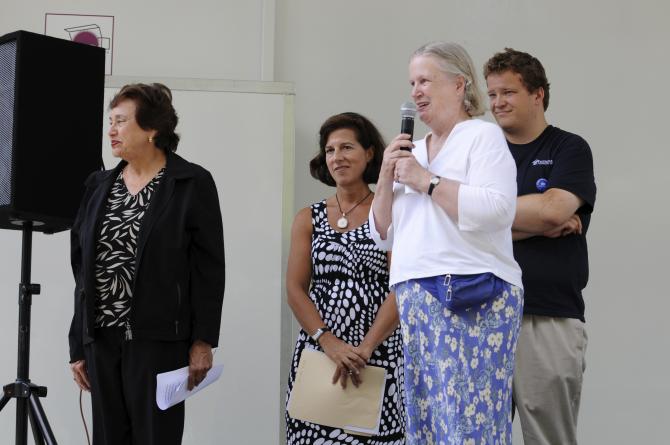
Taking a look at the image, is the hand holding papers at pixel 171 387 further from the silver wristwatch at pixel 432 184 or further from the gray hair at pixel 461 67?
the gray hair at pixel 461 67

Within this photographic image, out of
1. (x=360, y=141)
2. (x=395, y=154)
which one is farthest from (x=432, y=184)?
(x=360, y=141)

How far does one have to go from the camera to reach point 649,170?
186 inches

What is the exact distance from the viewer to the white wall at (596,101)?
4.59 meters

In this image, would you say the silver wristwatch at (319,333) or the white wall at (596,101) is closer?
the silver wristwatch at (319,333)

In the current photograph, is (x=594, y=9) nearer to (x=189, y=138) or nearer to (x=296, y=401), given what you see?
(x=189, y=138)

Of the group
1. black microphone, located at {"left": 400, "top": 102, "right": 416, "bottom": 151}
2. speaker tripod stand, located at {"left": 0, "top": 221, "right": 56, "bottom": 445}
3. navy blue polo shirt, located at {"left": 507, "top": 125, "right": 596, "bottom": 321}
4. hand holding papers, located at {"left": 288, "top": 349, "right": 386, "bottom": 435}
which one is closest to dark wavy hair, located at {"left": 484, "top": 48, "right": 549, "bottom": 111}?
navy blue polo shirt, located at {"left": 507, "top": 125, "right": 596, "bottom": 321}

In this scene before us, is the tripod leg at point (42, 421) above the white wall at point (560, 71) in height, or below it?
below

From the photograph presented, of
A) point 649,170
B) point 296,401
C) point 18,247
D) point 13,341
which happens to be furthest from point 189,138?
point 649,170

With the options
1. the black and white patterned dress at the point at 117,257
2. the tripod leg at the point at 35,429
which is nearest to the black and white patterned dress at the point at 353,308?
the black and white patterned dress at the point at 117,257

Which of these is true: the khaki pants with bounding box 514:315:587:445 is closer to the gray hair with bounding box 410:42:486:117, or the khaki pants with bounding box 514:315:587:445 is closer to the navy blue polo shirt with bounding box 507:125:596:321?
the navy blue polo shirt with bounding box 507:125:596:321

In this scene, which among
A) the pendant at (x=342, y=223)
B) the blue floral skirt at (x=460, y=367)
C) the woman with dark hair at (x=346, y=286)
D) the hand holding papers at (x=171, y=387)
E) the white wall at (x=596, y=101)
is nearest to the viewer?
the blue floral skirt at (x=460, y=367)

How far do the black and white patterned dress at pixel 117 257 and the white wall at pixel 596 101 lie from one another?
70.6 inches

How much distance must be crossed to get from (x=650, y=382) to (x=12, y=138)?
321 cm

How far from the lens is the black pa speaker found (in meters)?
3.01
